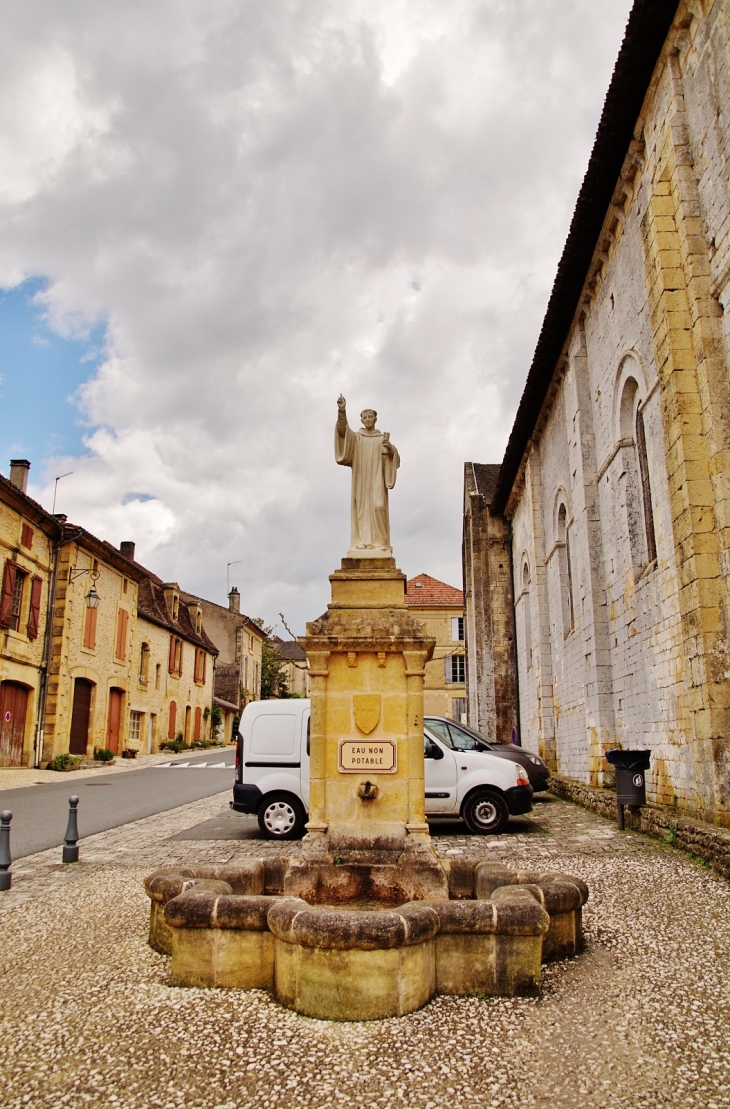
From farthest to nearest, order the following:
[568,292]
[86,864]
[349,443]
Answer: [568,292]
[86,864]
[349,443]

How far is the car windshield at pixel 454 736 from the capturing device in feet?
37.1

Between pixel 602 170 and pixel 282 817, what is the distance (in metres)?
9.94

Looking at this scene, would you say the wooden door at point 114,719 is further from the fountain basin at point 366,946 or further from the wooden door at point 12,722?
the fountain basin at point 366,946

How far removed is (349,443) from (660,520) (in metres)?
4.99

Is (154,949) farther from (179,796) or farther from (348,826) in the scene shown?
(179,796)

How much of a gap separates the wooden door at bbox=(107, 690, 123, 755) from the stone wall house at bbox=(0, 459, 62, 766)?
17.2 feet

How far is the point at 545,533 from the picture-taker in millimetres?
18656

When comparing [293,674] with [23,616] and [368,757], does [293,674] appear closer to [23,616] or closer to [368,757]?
[23,616]

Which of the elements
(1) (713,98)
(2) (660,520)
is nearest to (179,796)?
(2) (660,520)

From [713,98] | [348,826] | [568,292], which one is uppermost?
[568,292]

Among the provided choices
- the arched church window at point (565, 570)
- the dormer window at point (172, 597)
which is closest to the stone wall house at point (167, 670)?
the dormer window at point (172, 597)

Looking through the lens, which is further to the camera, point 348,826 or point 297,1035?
point 348,826

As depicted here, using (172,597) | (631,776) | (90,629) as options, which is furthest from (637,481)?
(172,597)

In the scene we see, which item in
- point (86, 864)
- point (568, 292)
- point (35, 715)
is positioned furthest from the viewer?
point (35, 715)
